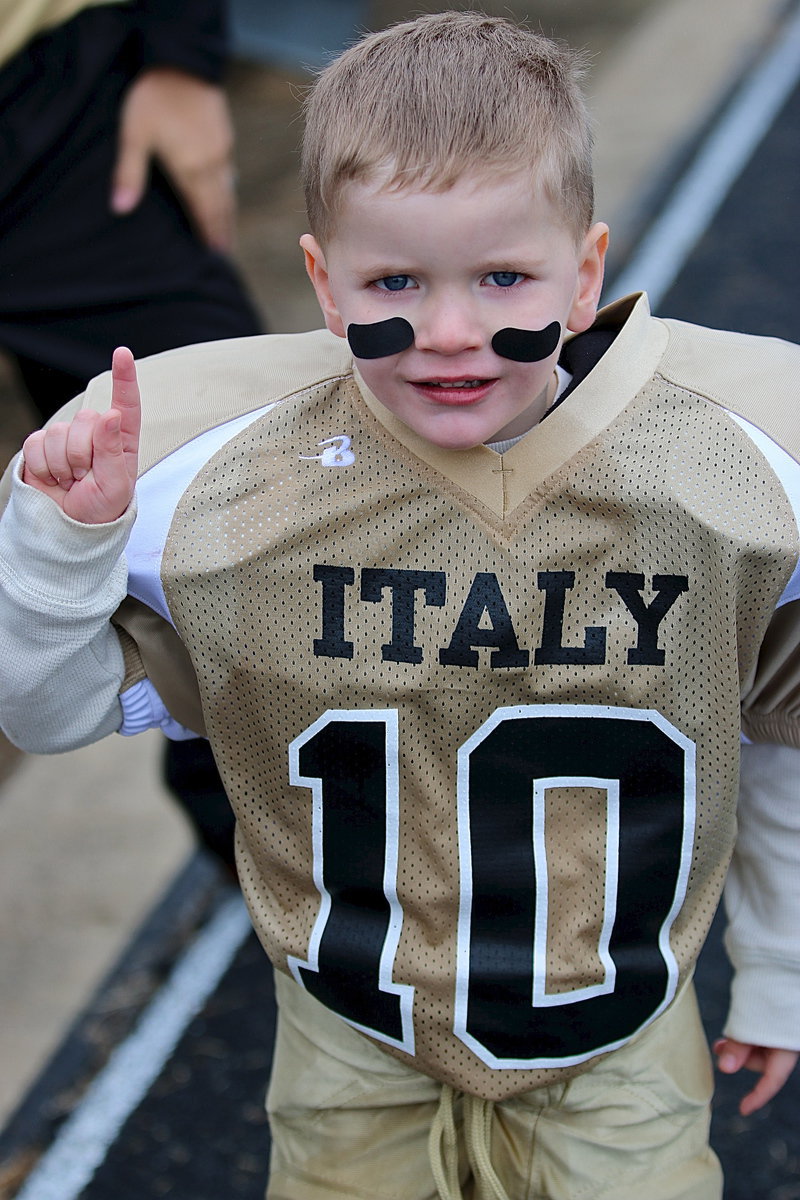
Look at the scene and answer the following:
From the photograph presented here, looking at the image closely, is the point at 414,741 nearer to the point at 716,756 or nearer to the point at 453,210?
the point at 716,756

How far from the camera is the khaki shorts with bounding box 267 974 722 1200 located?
6.07ft

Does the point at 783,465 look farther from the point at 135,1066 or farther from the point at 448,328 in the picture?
the point at 135,1066

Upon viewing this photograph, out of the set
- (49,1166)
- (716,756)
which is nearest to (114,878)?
(49,1166)

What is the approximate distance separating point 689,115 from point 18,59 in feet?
14.0

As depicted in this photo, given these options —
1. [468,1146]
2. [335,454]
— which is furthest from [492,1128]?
[335,454]

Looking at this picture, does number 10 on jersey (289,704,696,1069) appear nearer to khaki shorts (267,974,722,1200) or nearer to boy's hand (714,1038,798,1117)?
khaki shorts (267,974,722,1200)

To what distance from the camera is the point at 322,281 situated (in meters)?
1.69

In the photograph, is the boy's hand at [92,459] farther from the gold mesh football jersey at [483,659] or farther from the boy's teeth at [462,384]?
the boy's teeth at [462,384]

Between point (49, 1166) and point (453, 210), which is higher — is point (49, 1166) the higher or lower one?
the lower one

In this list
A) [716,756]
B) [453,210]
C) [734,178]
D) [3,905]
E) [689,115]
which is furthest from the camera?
[689,115]

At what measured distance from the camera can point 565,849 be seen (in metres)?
1.76

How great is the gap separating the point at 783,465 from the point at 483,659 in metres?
0.38

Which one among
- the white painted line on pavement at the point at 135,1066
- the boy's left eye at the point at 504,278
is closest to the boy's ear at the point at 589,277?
the boy's left eye at the point at 504,278

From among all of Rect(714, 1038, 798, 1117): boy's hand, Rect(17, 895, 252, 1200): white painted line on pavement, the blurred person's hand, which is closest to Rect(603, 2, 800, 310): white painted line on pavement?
the blurred person's hand
